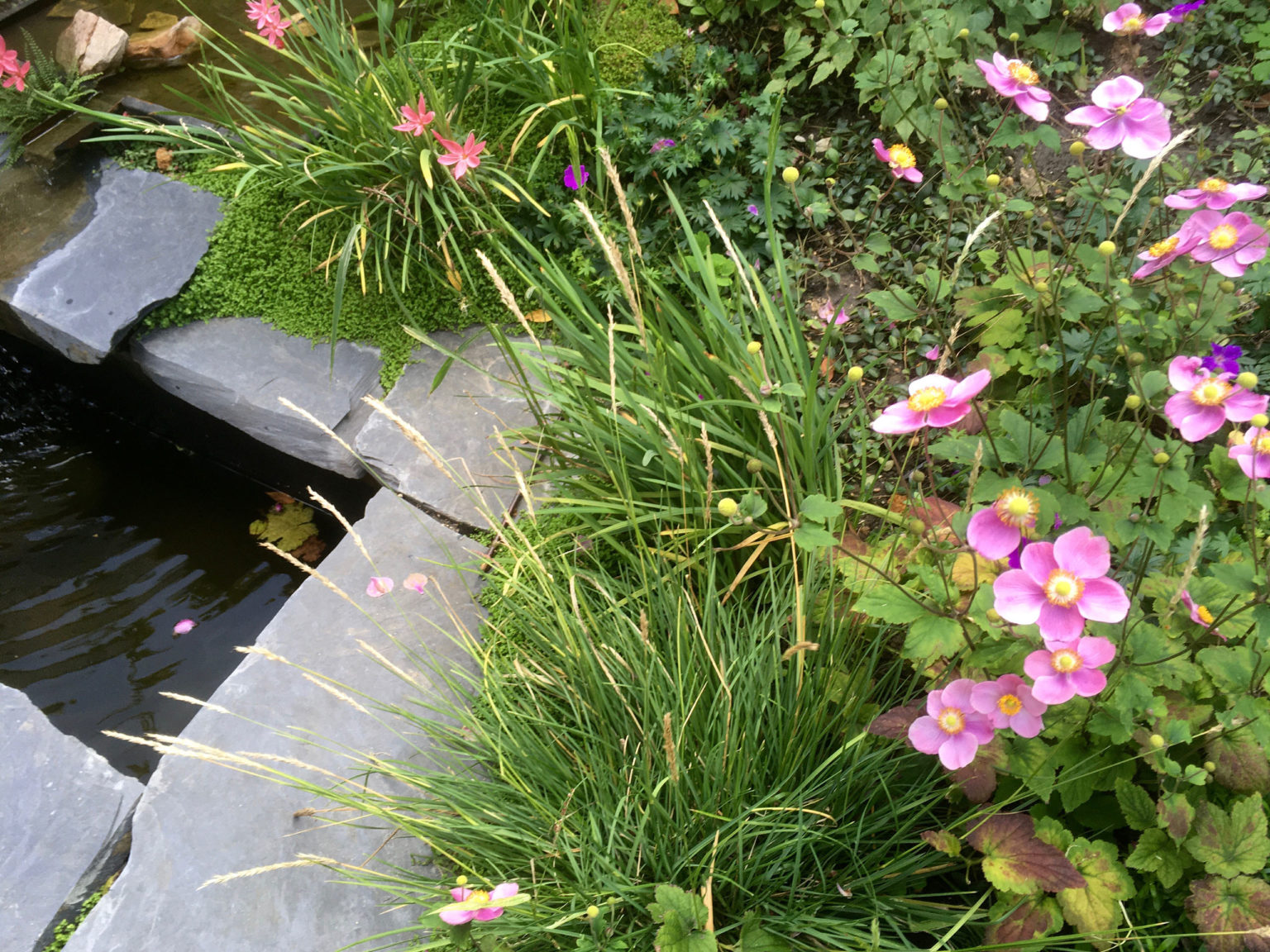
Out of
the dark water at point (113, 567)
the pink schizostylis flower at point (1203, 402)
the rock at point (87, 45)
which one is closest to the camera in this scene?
the pink schizostylis flower at point (1203, 402)

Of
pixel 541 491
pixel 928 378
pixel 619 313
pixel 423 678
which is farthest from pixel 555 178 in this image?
pixel 928 378

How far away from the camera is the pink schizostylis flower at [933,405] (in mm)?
968

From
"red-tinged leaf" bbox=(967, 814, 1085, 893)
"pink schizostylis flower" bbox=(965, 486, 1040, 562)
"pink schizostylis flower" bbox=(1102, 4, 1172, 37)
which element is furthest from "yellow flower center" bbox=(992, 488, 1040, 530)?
"pink schizostylis flower" bbox=(1102, 4, 1172, 37)

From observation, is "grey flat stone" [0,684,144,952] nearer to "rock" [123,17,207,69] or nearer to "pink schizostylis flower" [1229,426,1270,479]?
"pink schizostylis flower" [1229,426,1270,479]

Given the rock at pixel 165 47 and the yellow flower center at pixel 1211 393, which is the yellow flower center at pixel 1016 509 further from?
the rock at pixel 165 47

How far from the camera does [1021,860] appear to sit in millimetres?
1146

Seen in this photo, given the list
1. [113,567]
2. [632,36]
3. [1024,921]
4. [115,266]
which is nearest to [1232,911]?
[1024,921]

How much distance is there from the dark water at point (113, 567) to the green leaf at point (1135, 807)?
2.23m

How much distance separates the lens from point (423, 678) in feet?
6.07

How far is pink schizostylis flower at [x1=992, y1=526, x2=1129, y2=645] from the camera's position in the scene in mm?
916

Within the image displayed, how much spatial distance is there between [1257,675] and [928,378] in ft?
2.09

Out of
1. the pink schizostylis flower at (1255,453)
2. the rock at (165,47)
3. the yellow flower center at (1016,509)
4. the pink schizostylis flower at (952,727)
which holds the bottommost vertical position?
the pink schizostylis flower at (952,727)

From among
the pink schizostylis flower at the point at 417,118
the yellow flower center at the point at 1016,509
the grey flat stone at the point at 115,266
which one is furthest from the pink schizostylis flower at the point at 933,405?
the grey flat stone at the point at 115,266

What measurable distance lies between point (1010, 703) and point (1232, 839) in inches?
16.2
